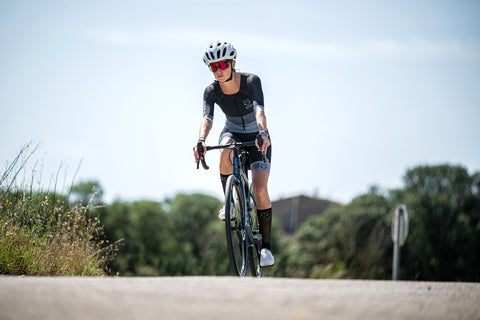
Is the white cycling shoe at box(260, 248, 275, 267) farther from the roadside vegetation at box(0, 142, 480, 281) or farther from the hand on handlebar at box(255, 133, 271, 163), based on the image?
the roadside vegetation at box(0, 142, 480, 281)

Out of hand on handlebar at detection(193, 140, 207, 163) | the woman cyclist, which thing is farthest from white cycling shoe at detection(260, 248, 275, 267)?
hand on handlebar at detection(193, 140, 207, 163)

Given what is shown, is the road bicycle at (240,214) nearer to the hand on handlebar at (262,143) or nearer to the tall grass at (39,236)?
the hand on handlebar at (262,143)

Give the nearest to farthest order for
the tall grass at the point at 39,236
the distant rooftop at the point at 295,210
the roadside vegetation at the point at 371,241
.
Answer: the tall grass at the point at 39,236, the roadside vegetation at the point at 371,241, the distant rooftop at the point at 295,210

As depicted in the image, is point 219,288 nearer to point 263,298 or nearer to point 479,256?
point 263,298

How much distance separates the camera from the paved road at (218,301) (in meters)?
2.50

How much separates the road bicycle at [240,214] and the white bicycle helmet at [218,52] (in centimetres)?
104

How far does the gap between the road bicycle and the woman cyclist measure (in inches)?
4.5

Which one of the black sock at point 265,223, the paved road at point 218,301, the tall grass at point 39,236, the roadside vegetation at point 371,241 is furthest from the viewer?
the roadside vegetation at point 371,241

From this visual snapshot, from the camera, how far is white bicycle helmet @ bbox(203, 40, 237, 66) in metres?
6.11

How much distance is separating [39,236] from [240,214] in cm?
232

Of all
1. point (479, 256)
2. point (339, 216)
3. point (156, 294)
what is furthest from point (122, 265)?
point (156, 294)

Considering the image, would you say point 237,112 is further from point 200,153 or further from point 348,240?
point 348,240

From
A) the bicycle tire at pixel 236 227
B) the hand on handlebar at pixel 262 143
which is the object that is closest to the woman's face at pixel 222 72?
the hand on handlebar at pixel 262 143

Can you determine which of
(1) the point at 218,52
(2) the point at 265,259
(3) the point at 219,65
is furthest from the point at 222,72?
(2) the point at 265,259
